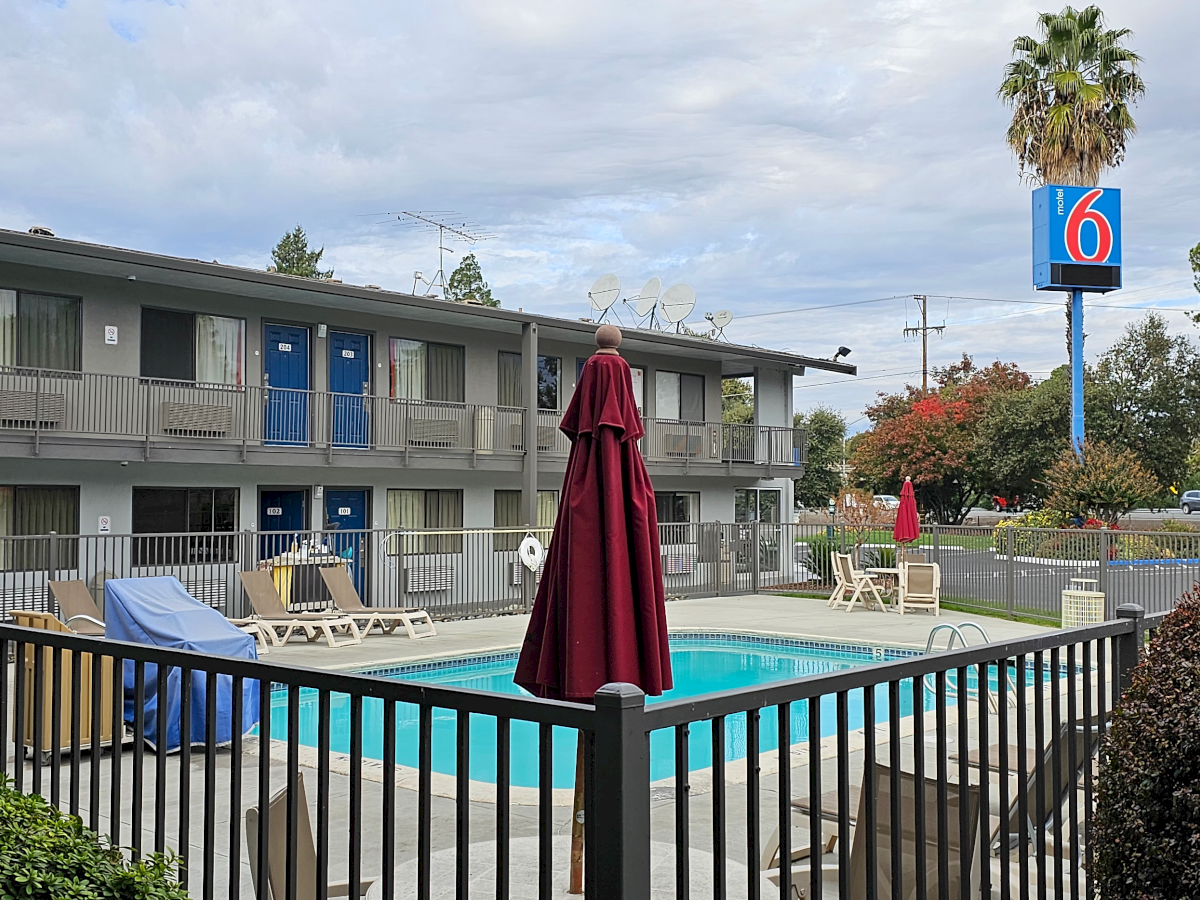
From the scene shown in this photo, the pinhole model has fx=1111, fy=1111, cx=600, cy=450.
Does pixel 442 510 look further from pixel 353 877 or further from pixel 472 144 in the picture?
pixel 472 144

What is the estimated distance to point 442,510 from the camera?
23.5 metres

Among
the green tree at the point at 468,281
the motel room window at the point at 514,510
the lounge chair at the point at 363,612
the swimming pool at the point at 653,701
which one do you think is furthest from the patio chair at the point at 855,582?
the green tree at the point at 468,281

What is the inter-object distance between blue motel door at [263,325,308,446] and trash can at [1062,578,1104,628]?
12769mm

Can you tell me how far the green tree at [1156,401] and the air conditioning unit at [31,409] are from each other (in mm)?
33341

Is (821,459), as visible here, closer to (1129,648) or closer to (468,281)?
(468,281)

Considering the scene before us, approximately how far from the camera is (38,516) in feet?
58.5

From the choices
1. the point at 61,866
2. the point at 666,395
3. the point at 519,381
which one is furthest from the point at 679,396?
the point at 61,866

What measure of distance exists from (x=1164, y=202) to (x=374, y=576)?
37.6 metres

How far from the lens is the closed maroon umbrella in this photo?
5039 millimetres

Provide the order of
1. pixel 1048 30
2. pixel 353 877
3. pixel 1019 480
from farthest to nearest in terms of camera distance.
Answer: pixel 1019 480 → pixel 1048 30 → pixel 353 877

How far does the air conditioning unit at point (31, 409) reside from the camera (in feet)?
54.0

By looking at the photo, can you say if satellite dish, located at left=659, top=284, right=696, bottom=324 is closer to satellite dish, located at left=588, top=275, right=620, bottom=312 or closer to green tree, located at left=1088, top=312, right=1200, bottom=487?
satellite dish, located at left=588, top=275, right=620, bottom=312

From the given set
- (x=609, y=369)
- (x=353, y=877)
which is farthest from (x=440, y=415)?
(x=353, y=877)

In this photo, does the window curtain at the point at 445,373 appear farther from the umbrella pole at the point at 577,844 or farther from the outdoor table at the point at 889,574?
the umbrella pole at the point at 577,844
